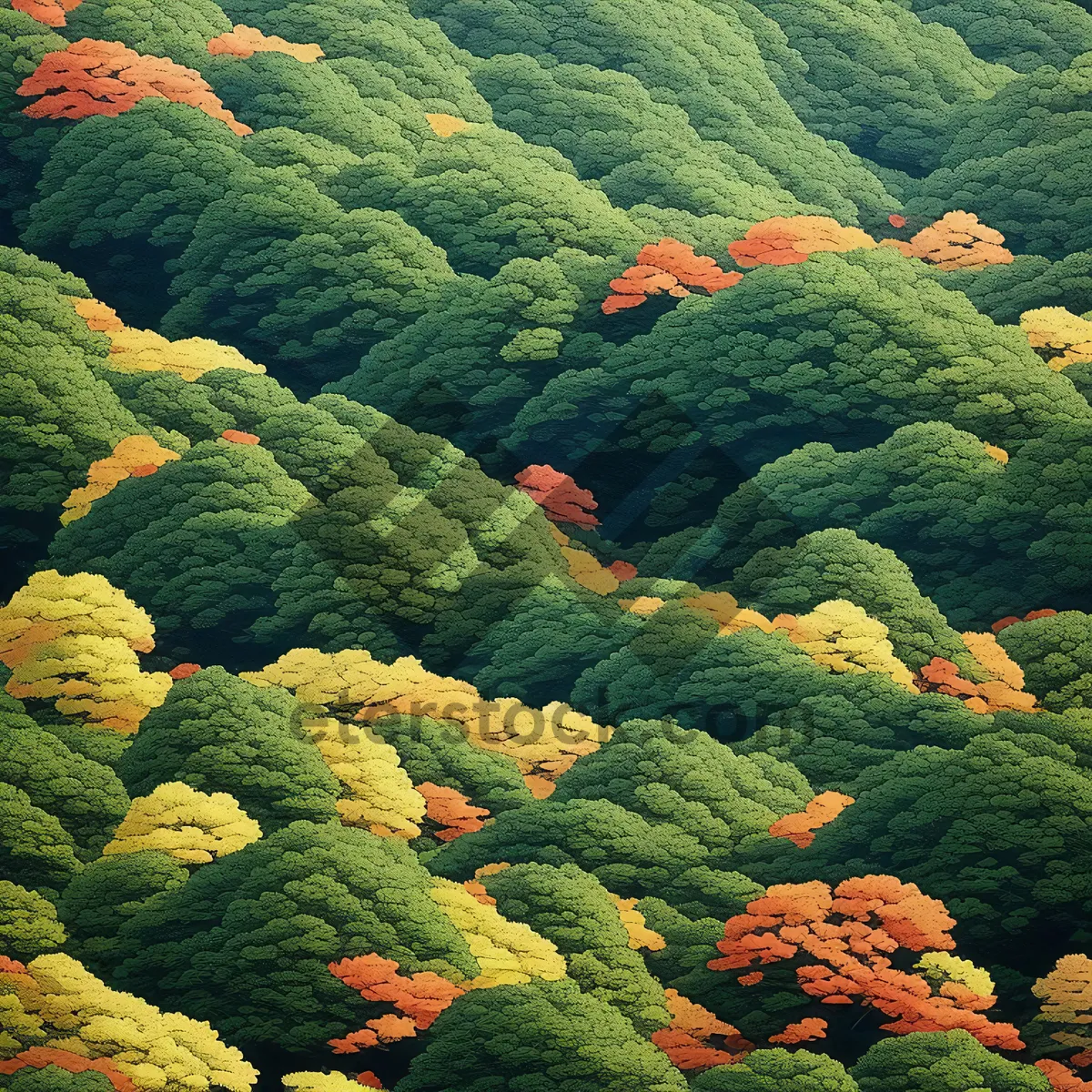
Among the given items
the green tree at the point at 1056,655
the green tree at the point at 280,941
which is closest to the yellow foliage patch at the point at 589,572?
the green tree at the point at 280,941

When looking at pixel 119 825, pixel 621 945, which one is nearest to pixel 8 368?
pixel 119 825

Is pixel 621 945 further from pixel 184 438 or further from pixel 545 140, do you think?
pixel 545 140

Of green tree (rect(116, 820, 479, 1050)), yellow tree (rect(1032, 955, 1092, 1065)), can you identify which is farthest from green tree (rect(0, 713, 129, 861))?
yellow tree (rect(1032, 955, 1092, 1065))

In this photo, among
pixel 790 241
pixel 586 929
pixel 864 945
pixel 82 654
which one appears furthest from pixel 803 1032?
pixel 790 241

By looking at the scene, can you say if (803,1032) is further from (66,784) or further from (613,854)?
(66,784)

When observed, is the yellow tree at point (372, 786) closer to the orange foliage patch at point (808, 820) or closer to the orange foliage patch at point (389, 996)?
the orange foliage patch at point (389, 996)

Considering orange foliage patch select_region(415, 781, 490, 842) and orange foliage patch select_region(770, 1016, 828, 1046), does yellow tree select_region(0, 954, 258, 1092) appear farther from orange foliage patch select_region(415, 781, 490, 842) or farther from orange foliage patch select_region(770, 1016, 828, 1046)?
orange foliage patch select_region(770, 1016, 828, 1046)
